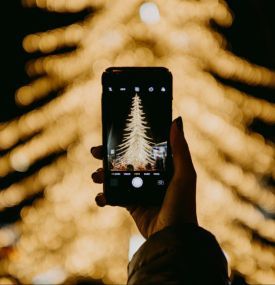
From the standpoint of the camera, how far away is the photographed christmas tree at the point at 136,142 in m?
1.34

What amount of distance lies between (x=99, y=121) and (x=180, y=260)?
164 centimetres

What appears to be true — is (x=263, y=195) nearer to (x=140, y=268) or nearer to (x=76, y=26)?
(x=76, y=26)

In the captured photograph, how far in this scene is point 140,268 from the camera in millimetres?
867

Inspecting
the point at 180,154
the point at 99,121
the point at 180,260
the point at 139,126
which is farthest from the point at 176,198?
the point at 99,121

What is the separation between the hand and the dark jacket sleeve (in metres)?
0.25

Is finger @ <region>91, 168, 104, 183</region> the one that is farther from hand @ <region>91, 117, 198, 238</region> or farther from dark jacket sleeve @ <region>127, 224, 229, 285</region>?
dark jacket sleeve @ <region>127, 224, 229, 285</region>

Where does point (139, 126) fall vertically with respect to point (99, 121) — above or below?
above

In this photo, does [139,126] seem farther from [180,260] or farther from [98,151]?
[180,260]

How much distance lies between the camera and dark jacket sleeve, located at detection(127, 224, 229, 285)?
31.8 inches

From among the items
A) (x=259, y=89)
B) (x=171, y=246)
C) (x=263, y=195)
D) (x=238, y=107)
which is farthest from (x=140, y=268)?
(x=259, y=89)

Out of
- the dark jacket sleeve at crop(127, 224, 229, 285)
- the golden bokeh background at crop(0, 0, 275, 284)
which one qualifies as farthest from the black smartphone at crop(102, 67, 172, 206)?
the golden bokeh background at crop(0, 0, 275, 284)

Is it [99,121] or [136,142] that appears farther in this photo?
[99,121]

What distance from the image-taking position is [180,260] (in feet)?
2.75

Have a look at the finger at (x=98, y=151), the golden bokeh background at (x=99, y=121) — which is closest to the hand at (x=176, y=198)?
the finger at (x=98, y=151)
